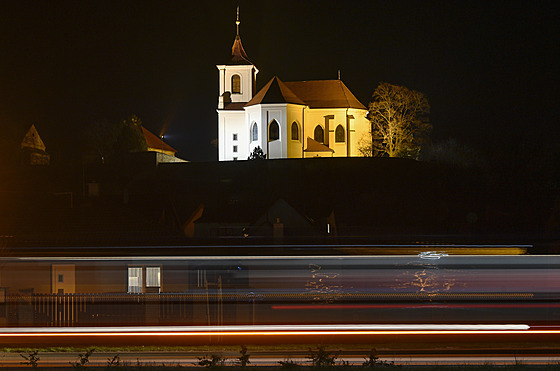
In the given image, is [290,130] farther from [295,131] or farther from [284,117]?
[284,117]

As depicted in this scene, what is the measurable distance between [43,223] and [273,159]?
27.8 metres

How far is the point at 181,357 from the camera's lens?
845cm

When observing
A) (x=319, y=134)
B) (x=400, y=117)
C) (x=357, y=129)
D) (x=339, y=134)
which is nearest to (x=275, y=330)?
(x=400, y=117)

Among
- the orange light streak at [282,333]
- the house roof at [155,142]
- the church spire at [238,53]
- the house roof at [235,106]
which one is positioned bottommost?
the orange light streak at [282,333]

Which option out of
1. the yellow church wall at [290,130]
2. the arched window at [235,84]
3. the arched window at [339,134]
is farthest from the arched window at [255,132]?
the arched window at [339,134]

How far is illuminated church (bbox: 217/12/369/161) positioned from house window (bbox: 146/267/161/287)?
130 ft

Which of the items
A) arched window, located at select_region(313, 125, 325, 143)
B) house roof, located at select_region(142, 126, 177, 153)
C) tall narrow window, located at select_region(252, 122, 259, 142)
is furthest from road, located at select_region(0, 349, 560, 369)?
house roof, located at select_region(142, 126, 177, 153)

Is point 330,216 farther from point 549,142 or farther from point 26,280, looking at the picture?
point 26,280

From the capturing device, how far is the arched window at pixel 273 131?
5488 cm

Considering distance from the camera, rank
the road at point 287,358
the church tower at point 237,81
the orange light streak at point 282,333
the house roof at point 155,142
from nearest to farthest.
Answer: the road at point 287,358
the orange light streak at point 282,333
the church tower at point 237,81
the house roof at point 155,142

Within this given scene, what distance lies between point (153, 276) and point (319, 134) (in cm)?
4599

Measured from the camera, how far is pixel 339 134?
5956 cm

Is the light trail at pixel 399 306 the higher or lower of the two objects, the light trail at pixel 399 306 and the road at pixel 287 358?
the higher

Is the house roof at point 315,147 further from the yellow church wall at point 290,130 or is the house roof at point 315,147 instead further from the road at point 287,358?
the road at point 287,358
